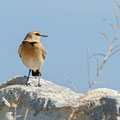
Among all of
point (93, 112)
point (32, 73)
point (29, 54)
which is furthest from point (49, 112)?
point (32, 73)

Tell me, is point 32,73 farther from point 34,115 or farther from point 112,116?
point 112,116

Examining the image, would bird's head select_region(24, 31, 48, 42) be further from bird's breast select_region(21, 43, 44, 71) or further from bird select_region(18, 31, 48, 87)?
bird's breast select_region(21, 43, 44, 71)

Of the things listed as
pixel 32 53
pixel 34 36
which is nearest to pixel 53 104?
pixel 32 53

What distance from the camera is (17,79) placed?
24.0 feet

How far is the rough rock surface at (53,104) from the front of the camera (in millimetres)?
4941

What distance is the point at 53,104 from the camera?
521 cm

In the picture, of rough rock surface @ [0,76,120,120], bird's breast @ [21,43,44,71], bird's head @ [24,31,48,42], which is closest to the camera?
rough rock surface @ [0,76,120,120]

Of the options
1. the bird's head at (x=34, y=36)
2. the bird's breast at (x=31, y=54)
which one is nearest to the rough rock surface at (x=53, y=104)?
the bird's breast at (x=31, y=54)

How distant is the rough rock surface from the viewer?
16.2 feet

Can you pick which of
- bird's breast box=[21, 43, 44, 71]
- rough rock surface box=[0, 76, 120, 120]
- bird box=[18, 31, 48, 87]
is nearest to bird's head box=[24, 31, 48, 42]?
bird box=[18, 31, 48, 87]

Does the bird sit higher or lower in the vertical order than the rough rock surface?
higher

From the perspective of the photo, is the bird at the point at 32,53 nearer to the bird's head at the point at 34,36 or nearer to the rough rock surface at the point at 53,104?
the bird's head at the point at 34,36

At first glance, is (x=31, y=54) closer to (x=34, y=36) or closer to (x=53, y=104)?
(x=34, y=36)

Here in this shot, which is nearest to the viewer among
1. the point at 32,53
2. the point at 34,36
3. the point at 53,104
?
the point at 53,104
